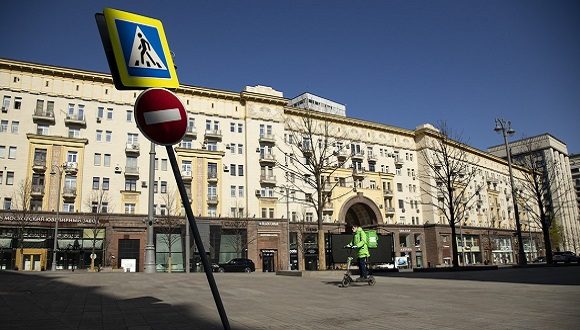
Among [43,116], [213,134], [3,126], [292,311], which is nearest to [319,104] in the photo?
[213,134]

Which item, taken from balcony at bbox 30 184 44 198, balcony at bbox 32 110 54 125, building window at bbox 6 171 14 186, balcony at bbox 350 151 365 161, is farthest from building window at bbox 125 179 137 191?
balcony at bbox 350 151 365 161

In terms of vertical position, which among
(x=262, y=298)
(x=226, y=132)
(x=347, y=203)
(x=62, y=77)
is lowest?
(x=262, y=298)

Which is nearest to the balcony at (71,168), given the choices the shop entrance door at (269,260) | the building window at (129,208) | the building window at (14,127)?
the building window at (14,127)

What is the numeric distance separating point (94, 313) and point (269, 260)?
47723mm

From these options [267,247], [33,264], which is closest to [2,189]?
[33,264]

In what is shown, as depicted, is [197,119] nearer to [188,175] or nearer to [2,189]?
[188,175]

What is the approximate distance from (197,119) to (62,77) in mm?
15357

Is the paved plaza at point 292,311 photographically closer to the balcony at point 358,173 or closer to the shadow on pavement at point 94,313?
the shadow on pavement at point 94,313

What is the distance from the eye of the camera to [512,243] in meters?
86.0

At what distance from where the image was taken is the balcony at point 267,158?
55625 millimetres

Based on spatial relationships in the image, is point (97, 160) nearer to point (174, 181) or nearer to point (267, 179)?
point (174, 181)

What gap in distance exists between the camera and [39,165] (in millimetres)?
44188

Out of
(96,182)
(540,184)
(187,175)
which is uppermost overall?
(187,175)

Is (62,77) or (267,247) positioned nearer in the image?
(62,77)
